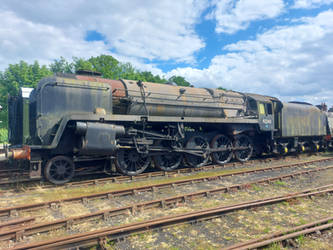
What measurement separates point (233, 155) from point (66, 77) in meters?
8.41

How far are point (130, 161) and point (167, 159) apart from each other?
1730mm

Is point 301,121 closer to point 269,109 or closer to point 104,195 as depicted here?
point 269,109

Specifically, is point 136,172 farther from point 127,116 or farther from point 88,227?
point 88,227

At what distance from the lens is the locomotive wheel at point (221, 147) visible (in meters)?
10.5

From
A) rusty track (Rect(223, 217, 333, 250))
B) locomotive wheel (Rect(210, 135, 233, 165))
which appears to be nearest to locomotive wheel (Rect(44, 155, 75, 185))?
rusty track (Rect(223, 217, 333, 250))

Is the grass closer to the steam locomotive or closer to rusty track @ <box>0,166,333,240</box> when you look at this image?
rusty track @ <box>0,166,333,240</box>

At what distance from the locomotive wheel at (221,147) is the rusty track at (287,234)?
19.7 feet

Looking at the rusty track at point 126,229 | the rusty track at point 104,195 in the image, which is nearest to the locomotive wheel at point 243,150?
the rusty track at point 104,195

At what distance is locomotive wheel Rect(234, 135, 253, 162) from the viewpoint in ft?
37.4

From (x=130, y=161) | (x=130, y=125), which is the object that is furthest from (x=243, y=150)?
(x=130, y=125)

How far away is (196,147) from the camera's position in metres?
9.86

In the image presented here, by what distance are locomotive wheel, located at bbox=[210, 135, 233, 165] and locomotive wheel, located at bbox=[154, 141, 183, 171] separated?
185cm

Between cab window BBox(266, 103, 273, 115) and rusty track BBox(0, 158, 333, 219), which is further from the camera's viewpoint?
cab window BBox(266, 103, 273, 115)

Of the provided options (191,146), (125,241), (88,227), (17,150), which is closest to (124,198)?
(88,227)
